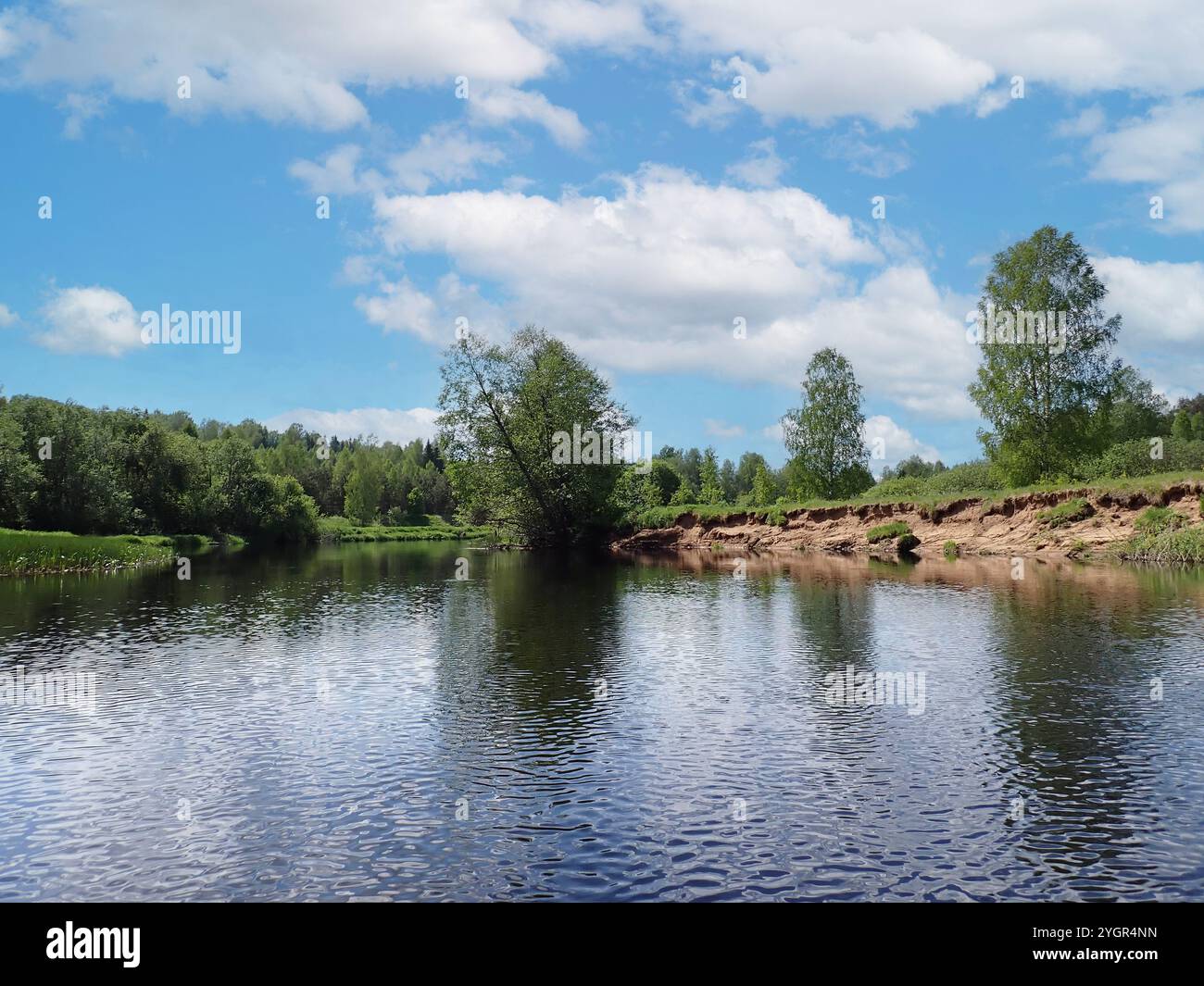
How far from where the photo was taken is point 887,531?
65.1m

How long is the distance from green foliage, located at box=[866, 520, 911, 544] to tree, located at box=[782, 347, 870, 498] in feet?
68.8

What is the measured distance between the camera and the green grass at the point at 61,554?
57.3 m

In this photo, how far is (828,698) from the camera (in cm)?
1833

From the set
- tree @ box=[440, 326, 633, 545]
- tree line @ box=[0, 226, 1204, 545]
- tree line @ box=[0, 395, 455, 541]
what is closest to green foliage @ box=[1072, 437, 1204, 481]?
tree line @ box=[0, 226, 1204, 545]

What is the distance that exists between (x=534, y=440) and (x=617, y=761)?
69633 mm

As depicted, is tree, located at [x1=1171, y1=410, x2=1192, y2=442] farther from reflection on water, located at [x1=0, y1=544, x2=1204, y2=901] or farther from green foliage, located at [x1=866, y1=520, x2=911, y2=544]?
reflection on water, located at [x1=0, y1=544, x2=1204, y2=901]

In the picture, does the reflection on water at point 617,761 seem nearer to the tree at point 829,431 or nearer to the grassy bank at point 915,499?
the grassy bank at point 915,499

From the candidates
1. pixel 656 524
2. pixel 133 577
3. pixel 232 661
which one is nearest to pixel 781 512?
pixel 656 524

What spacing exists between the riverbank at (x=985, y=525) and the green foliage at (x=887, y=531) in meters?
0.08

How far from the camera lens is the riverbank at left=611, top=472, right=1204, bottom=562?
47844mm

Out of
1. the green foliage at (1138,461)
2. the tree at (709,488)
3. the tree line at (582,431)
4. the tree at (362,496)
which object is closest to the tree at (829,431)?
the tree line at (582,431)

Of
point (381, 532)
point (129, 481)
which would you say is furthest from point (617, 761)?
point (381, 532)

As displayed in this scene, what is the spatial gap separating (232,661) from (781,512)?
60.3m

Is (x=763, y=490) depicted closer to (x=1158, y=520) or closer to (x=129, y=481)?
(x=129, y=481)
